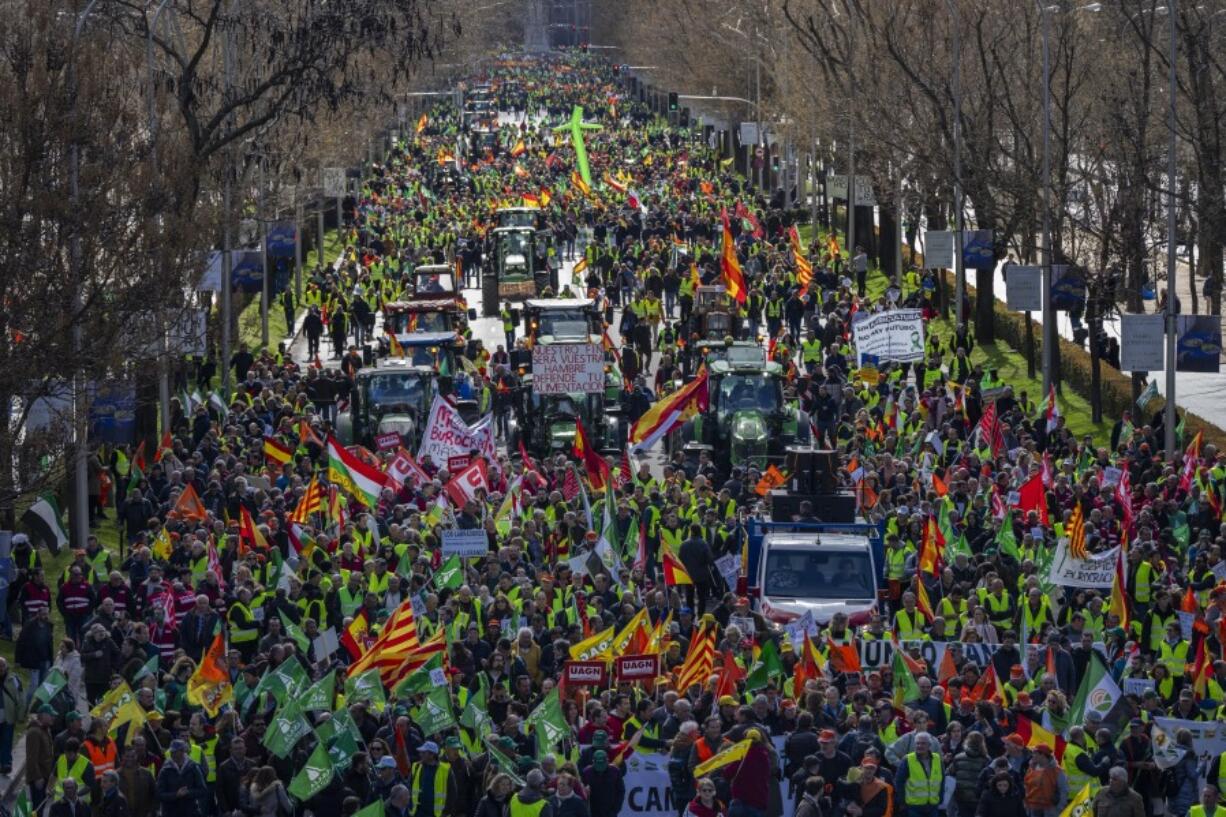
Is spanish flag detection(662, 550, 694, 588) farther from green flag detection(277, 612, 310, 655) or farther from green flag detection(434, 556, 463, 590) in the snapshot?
green flag detection(277, 612, 310, 655)

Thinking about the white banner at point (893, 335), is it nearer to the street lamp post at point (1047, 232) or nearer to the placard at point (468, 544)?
the street lamp post at point (1047, 232)

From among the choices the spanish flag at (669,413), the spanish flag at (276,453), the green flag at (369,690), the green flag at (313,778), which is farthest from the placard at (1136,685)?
the spanish flag at (276,453)

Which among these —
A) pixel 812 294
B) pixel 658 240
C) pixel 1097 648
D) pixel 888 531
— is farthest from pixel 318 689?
pixel 658 240

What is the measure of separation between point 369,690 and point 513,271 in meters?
44.0

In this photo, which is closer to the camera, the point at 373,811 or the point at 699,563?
the point at 373,811

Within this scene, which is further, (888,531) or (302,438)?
(302,438)

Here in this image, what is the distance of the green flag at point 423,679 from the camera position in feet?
71.3

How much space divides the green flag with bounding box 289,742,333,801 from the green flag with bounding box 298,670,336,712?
99cm

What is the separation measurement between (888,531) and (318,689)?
8514mm

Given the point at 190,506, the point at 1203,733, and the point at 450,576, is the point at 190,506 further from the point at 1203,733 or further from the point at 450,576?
the point at 1203,733

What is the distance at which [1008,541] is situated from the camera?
27.7 meters

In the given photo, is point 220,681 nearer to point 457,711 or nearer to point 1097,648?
point 457,711

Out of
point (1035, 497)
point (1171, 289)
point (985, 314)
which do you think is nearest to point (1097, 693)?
point (1035, 497)

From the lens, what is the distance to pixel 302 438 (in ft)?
123
